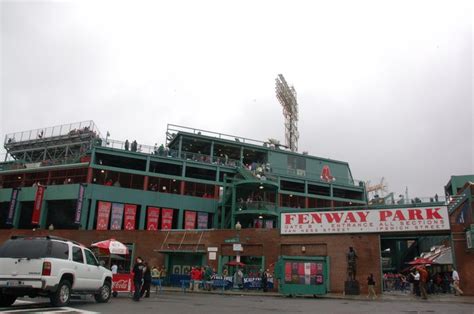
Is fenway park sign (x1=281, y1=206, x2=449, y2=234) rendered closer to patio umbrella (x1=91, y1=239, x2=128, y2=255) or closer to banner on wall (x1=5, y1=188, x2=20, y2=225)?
patio umbrella (x1=91, y1=239, x2=128, y2=255)

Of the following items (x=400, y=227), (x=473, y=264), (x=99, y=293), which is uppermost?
(x=400, y=227)

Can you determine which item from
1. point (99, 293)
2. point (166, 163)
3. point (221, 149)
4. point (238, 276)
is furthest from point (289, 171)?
point (99, 293)

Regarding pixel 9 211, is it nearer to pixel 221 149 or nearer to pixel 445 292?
pixel 221 149

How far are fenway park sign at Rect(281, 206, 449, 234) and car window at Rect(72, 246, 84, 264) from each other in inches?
681

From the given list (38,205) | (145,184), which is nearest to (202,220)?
(145,184)

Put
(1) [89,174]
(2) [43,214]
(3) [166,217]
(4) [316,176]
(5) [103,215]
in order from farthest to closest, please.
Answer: (4) [316,176], (3) [166,217], (2) [43,214], (1) [89,174], (5) [103,215]

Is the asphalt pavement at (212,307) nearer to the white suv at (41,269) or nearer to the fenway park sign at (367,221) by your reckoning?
the white suv at (41,269)

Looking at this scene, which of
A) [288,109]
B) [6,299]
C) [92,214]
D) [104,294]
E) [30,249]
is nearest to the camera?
[30,249]

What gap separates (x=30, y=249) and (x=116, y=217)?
105ft

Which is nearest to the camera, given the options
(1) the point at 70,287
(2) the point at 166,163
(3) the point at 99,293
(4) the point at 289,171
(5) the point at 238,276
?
(1) the point at 70,287

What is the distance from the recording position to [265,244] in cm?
2959

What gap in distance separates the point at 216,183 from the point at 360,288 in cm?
2617

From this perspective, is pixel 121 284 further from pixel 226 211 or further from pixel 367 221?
pixel 226 211

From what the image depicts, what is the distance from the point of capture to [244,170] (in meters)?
47.0
